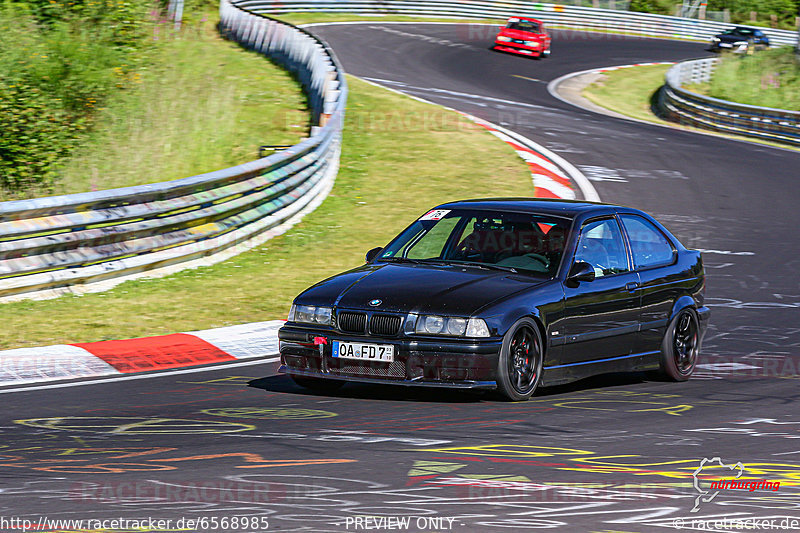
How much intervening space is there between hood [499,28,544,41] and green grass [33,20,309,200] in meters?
20.2

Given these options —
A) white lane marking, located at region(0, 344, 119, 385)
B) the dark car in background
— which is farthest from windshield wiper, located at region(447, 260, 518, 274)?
the dark car in background

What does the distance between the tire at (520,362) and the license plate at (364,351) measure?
2.36 ft

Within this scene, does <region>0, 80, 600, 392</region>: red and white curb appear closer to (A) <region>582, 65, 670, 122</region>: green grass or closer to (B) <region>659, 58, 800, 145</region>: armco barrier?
(B) <region>659, 58, 800, 145</region>: armco barrier

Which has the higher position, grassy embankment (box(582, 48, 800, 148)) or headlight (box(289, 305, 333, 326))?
headlight (box(289, 305, 333, 326))

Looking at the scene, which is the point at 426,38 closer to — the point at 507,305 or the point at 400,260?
the point at 400,260

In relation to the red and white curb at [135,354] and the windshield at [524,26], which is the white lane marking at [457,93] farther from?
the red and white curb at [135,354]

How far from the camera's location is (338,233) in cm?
1529

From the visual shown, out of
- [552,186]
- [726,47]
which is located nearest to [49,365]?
[552,186]

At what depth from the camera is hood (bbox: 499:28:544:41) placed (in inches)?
1790

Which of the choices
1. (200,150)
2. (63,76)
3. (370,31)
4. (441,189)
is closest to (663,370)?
(441,189)

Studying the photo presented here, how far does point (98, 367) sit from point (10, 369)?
0.65m

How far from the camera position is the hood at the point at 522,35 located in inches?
1790

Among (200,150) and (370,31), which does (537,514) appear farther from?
(370,31)

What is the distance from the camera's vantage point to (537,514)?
197 inches
